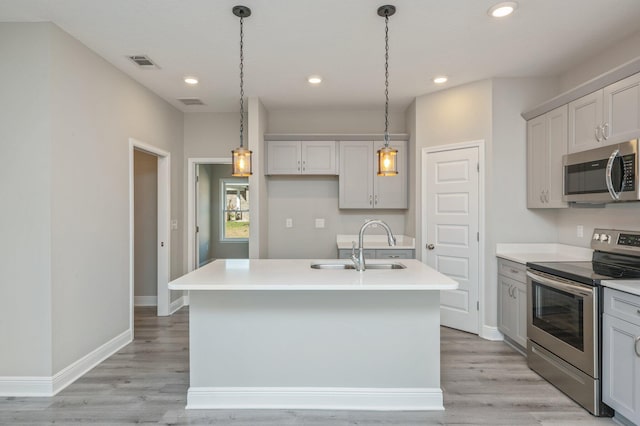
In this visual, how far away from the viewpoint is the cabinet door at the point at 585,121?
2684 mm

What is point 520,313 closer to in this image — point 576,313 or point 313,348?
point 576,313

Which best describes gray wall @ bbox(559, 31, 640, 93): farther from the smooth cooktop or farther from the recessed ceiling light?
the smooth cooktop

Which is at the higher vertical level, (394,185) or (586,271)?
(394,185)

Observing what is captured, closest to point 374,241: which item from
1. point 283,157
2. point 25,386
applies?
point 283,157

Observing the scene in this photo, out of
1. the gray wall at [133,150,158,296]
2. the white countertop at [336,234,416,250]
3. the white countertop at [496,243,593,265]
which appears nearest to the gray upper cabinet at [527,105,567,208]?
the white countertop at [496,243,593,265]

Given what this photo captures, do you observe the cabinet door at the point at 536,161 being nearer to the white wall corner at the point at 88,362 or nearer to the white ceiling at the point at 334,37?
the white ceiling at the point at 334,37

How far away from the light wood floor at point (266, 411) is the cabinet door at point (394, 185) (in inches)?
80.3

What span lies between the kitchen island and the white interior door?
166 centimetres

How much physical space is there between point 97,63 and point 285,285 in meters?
2.68

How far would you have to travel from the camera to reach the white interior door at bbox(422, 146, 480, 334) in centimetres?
379

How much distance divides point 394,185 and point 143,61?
3.14 m

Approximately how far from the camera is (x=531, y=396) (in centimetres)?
254

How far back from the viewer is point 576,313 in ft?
7.89

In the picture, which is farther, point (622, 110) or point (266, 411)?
point (622, 110)
